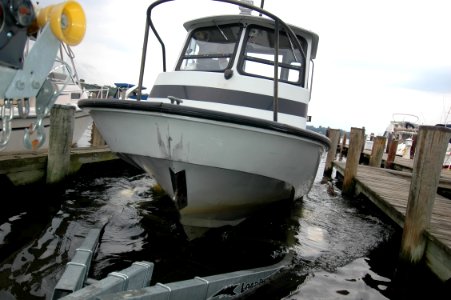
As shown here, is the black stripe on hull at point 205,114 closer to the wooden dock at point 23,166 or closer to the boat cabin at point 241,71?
the boat cabin at point 241,71

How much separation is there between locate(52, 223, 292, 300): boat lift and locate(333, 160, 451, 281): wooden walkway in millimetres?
1615

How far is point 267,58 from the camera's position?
4.93 m

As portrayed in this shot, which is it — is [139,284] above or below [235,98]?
below

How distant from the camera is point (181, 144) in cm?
371

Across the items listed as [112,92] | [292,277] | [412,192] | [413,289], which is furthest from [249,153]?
[112,92]

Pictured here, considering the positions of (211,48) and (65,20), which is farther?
(211,48)

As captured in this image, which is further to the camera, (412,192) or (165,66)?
(165,66)

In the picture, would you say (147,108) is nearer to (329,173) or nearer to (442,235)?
(442,235)

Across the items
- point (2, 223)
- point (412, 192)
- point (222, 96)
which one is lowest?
point (2, 223)

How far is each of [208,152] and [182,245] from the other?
4.33 ft

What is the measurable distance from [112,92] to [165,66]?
6.84 metres

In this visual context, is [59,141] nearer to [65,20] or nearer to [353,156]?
[65,20]

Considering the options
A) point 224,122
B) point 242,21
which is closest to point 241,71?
point 242,21

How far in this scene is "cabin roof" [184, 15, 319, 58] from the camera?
4.89 metres
